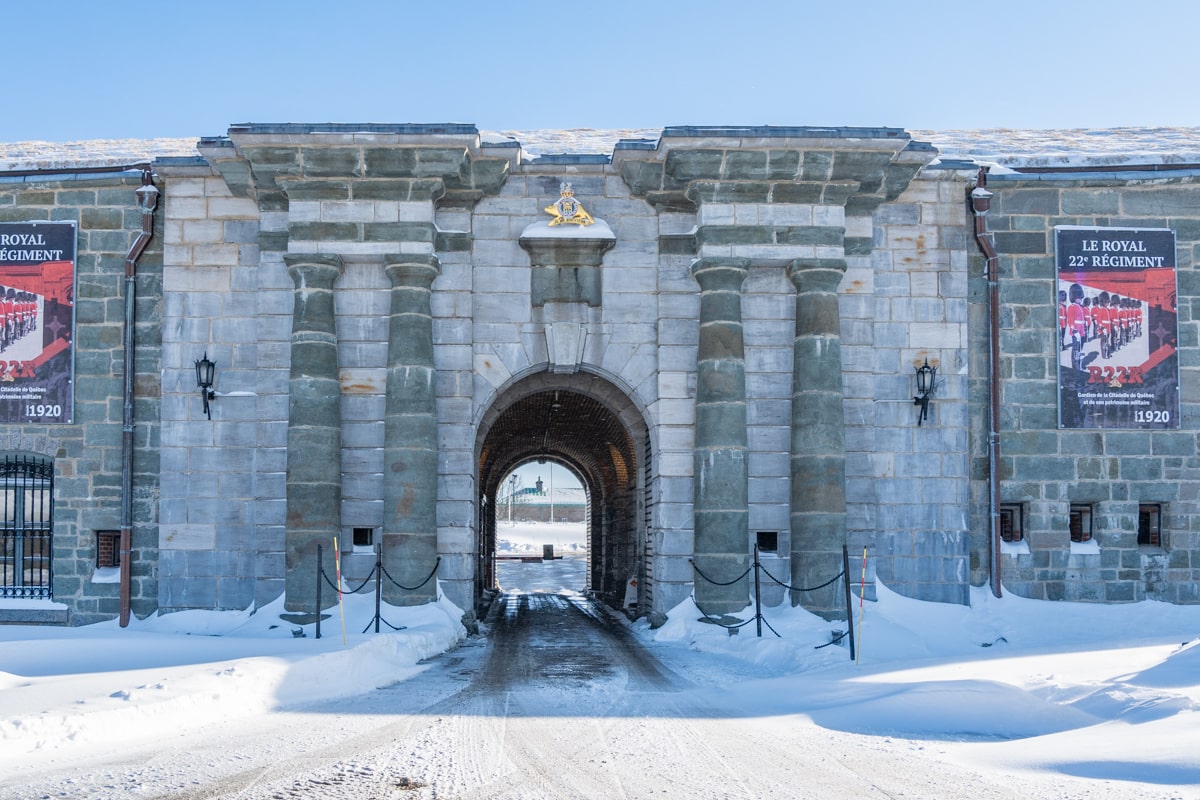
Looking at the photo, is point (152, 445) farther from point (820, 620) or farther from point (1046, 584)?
point (1046, 584)

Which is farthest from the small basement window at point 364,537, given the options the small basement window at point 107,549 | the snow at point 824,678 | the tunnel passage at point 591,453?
the small basement window at point 107,549

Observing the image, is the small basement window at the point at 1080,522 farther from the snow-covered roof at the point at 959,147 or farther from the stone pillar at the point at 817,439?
the snow-covered roof at the point at 959,147

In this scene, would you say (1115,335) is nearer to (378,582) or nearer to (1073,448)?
(1073,448)

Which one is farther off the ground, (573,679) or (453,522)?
(453,522)

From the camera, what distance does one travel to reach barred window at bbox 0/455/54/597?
667 inches

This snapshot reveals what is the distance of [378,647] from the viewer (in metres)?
12.5

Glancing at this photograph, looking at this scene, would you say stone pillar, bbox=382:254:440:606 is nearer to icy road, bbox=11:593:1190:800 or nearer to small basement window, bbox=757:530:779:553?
icy road, bbox=11:593:1190:800

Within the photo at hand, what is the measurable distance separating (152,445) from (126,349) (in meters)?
1.40

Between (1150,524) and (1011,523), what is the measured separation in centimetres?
208

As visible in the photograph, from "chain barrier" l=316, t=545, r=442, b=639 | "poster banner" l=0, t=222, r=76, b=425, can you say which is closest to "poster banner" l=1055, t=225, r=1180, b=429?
"chain barrier" l=316, t=545, r=442, b=639

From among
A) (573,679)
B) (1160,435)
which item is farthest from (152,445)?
(1160,435)

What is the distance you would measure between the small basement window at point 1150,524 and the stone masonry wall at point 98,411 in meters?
14.2

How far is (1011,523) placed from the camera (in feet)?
56.5

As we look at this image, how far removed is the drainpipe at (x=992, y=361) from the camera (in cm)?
1670
